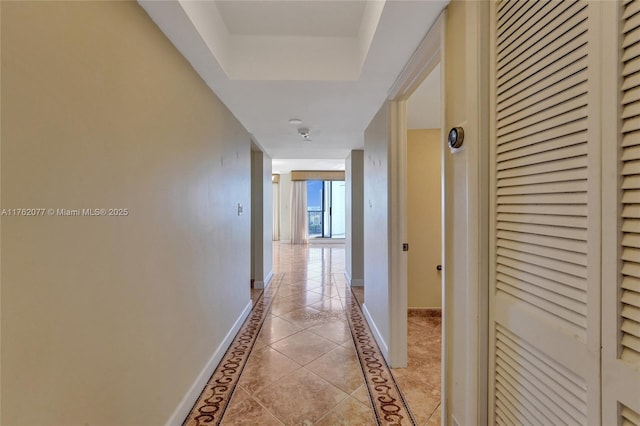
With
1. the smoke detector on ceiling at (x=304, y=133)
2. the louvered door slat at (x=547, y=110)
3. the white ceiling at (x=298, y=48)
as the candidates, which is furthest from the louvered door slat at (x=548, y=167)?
the smoke detector on ceiling at (x=304, y=133)

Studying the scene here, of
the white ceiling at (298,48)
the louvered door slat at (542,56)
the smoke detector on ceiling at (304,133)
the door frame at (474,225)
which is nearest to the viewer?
the louvered door slat at (542,56)

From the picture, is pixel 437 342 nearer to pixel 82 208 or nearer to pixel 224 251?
pixel 224 251

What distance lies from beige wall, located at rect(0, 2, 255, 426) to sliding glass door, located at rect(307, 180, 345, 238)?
8400mm

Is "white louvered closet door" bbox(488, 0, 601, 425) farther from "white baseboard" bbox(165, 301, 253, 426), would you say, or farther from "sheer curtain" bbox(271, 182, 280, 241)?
"sheer curtain" bbox(271, 182, 280, 241)

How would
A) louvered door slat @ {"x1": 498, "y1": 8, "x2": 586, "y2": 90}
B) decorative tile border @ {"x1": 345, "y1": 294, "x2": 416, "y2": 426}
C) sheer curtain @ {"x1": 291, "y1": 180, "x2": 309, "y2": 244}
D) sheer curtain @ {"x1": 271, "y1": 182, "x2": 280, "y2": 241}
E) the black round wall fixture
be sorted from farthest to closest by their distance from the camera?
sheer curtain @ {"x1": 271, "y1": 182, "x2": 280, "y2": 241}, sheer curtain @ {"x1": 291, "y1": 180, "x2": 309, "y2": 244}, decorative tile border @ {"x1": 345, "y1": 294, "x2": 416, "y2": 426}, the black round wall fixture, louvered door slat @ {"x1": 498, "y1": 8, "x2": 586, "y2": 90}

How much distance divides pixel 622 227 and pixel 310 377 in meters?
2.07

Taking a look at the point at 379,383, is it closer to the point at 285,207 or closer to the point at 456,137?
the point at 456,137

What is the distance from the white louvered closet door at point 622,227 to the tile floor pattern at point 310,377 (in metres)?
1.40

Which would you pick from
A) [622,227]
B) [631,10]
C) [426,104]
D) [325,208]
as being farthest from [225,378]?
[325,208]

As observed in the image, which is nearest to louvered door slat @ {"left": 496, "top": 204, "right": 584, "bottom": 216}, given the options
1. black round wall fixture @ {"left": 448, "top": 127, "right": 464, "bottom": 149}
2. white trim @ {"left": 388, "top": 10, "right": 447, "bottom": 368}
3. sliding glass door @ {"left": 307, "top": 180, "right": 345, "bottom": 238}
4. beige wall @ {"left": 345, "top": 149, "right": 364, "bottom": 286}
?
black round wall fixture @ {"left": 448, "top": 127, "right": 464, "bottom": 149}

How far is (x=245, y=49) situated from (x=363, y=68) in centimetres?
79

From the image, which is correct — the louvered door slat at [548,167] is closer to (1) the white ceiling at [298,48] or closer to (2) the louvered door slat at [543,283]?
(2) the louvered door slat at [543,283]

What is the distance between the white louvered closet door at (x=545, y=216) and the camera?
2.18ft

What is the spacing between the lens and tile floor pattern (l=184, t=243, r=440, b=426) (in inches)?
68.9
